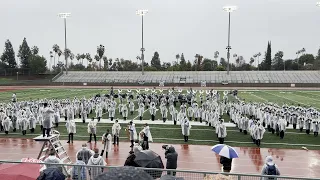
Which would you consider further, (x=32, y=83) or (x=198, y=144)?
(x=32, y=83)

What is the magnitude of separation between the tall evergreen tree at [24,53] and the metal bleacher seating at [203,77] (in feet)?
84.3

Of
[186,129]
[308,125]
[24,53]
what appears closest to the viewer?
[186,129]

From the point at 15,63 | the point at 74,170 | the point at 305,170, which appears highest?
the point at 15,63

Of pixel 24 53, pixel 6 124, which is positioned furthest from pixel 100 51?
pixel 6 124

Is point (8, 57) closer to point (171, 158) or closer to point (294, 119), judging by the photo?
point (294, 119)

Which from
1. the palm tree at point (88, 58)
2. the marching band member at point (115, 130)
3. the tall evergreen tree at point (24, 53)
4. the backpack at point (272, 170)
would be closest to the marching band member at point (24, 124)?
the marching band member at point (115, 130)

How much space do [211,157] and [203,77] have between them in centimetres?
5646

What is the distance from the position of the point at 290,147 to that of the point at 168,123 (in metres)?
8.85

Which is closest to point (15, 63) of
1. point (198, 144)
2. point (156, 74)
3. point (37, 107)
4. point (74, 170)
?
point (156, 74)

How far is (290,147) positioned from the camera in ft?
51.0

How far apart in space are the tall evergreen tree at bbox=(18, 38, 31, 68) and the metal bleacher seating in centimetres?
2569

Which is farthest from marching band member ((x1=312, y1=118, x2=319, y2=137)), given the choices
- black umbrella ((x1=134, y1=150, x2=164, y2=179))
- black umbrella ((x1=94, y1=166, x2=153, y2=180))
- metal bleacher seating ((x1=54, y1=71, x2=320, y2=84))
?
metal bleacher seating ((x1=54, y1=71, x2=320, y2=84))

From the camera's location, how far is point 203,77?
6950 centimetres

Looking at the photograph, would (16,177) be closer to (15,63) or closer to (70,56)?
(15,63)
